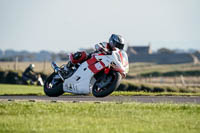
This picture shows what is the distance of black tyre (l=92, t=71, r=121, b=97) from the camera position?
14.4 m

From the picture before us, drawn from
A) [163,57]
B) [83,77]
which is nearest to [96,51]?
[83,77]

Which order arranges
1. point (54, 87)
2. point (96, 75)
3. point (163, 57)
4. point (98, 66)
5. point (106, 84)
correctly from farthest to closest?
point (163, 57) < point (54, 87) < point (96, 75) < point (98, 66) < point (106, 84)

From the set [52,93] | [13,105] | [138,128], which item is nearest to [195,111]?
[138,128]

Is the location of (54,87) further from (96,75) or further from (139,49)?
(139,49)

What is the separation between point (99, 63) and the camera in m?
15.1

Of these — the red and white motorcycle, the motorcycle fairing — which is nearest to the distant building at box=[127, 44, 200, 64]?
the red and white motorcycle

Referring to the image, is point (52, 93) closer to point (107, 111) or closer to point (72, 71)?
point (72, 71)

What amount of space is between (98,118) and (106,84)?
4.20 m

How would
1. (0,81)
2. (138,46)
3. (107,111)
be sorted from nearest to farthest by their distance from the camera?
(107,111) → (0,81) → (138,46)

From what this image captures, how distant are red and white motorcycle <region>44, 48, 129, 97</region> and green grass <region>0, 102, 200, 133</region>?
189 centimetres

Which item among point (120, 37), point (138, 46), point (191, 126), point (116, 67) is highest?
point (138, 46)

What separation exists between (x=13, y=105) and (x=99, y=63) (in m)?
3.45

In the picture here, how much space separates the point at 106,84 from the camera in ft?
48.3

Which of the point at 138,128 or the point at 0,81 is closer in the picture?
the point at 138,128
